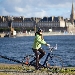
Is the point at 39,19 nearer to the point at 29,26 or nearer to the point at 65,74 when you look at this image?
the point at 29,26

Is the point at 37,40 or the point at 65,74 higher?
the point at 37,40

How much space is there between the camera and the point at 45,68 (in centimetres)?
1361

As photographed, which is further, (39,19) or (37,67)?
(39,19)

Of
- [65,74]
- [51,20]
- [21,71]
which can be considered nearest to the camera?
[65,74]

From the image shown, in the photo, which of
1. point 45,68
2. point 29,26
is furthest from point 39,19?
point 45,68

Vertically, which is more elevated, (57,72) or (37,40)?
(37,40)

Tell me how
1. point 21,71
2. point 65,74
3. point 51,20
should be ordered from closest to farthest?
point 65,74, point 21,71, point 51,20

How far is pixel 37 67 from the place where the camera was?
531 inches

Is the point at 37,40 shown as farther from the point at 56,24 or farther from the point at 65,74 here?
the point at 56,24

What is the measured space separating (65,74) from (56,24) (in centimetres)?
18049

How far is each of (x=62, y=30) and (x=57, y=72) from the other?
7153 inches

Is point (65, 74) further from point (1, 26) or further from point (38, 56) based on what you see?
point (1, 26)

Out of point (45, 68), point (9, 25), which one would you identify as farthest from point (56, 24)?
point (45, 68)

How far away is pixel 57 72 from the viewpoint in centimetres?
1312
